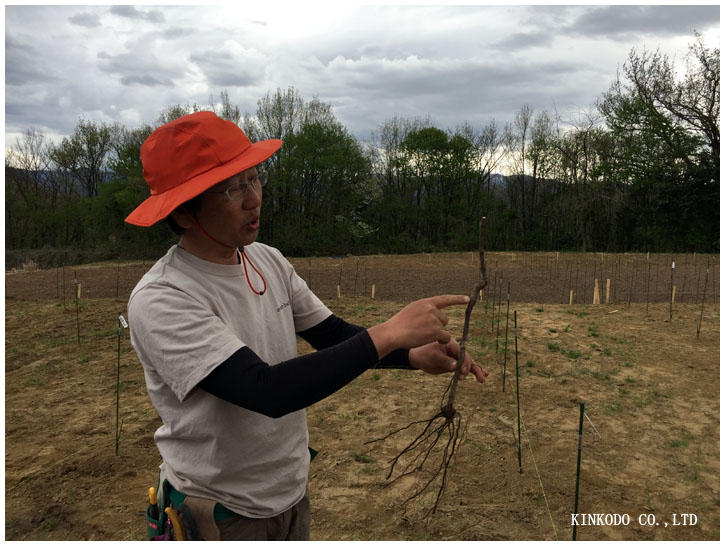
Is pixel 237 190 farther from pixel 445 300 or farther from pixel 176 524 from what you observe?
pixel 176 524

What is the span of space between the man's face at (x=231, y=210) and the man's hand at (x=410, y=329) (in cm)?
41

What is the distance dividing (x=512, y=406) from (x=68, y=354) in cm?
545

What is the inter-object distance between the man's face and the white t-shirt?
0.27 ft

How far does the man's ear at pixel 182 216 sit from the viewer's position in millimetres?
1262

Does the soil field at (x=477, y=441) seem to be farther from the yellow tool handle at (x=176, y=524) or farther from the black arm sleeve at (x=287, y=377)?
the black arm sleeve at (x=287, y=377)

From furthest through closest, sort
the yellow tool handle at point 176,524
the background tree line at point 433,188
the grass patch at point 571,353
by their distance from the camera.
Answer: the background tree line at point 433,188 < the grass patch at point 571,353 < the yellow tool handle at point 176,524

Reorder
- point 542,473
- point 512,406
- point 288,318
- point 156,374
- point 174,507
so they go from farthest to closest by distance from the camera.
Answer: point 512,406 < point 542,473 < point 288,318 < point 174,507 < point 156,374

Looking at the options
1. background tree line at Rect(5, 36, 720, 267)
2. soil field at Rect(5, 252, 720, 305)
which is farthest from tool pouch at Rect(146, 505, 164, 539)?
background tree line at Rect(5, 36, 720, 267)

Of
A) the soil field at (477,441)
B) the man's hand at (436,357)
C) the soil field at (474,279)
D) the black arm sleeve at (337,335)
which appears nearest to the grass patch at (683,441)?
the soil field at (477,441)

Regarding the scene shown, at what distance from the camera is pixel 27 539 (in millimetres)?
3023

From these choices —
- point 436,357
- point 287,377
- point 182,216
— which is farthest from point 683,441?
point 182,216

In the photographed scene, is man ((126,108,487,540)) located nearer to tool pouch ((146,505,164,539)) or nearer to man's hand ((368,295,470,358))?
man's hand ((368,295,470,358))

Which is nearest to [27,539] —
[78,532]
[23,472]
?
[78,532]

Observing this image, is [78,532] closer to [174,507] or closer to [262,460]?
[174,507]
